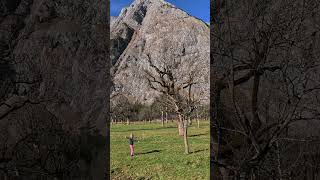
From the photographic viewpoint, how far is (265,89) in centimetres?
536

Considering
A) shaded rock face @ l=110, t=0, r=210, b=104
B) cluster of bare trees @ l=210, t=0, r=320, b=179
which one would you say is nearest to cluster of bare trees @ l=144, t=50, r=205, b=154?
cluster of bare trees @ l=210, t=0, r=320, b=179

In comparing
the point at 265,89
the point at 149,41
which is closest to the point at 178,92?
the point at 265,89

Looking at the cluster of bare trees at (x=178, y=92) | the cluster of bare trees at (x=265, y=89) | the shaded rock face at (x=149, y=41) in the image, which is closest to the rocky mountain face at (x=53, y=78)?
the cluster of bare trees at (x=265, y=89)

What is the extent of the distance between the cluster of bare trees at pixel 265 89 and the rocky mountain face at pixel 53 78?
1.72 m

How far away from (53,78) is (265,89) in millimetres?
2909

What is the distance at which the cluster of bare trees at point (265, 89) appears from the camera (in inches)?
204

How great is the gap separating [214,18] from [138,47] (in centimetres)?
10921

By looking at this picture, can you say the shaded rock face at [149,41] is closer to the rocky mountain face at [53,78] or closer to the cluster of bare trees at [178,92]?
the cluster of bare trees at [178,92]

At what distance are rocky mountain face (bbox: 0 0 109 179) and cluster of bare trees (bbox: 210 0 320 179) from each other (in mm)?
1723

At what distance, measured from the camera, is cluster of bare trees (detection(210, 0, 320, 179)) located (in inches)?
204

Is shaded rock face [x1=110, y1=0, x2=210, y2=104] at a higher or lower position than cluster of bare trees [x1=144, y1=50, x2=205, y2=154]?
higher

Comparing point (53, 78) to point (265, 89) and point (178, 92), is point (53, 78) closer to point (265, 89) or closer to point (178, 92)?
point (265, 89)

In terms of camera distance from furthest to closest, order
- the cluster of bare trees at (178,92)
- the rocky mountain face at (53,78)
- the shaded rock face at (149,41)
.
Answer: the shaded rock face at (149,41) < the cluster of bare trees at (178,92) < the rocky mountain face at (53,78)

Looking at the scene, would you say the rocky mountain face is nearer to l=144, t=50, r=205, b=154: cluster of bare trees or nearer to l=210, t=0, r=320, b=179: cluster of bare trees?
l=210, t=0, r=320, b=179: cluster of bare trees
